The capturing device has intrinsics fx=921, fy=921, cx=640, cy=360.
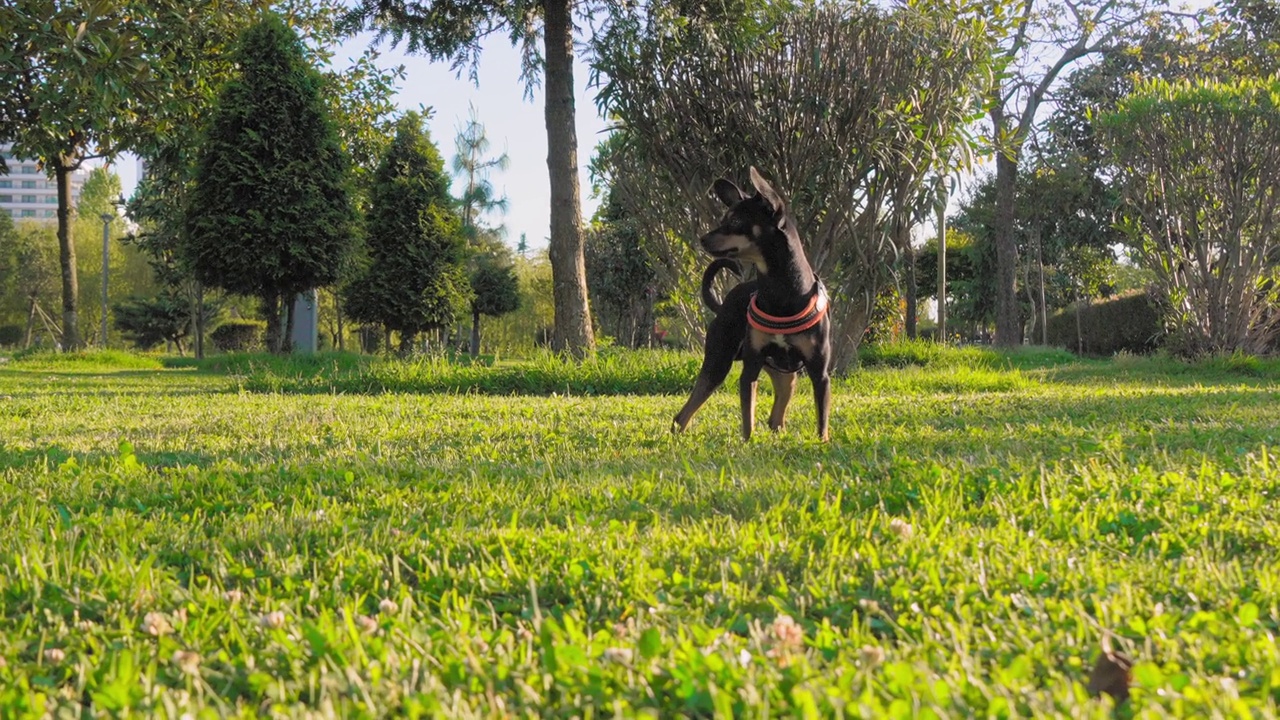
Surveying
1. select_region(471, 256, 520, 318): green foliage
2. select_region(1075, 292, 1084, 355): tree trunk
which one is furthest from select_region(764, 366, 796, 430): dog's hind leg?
select_region(471, 256, 520, 318): green foliage

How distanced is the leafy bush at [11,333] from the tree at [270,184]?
1869 inches

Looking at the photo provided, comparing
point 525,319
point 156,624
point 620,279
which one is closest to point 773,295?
point 156,624

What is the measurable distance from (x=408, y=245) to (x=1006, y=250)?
618 inches

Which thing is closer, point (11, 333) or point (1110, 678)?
point (1110, 678)

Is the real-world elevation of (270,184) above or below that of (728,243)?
above

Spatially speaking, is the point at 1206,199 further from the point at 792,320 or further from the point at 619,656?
the point at 619,656

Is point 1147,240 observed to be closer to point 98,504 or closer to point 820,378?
point 820,378

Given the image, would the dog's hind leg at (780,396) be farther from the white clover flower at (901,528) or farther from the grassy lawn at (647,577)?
the white clover flower at (901,528)

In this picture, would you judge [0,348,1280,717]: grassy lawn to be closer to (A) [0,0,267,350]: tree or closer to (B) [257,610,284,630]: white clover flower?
(B) [257,610,284,630]: white clover flower

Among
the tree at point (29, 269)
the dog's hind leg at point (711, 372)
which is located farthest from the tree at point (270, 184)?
the tree at point (29, 269)

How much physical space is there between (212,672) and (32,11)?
515cm

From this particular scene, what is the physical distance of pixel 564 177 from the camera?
12.1 m

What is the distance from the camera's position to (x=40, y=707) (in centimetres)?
153

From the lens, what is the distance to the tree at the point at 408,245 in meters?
25.3
